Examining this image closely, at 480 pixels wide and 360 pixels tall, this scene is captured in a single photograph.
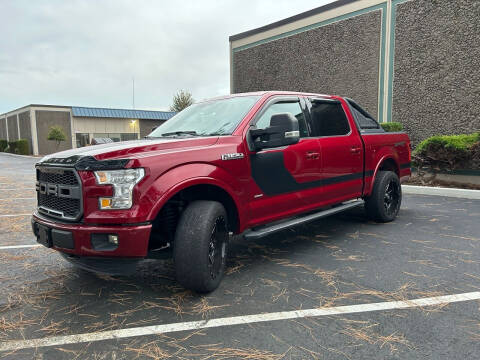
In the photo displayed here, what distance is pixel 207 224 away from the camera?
2.99 meters

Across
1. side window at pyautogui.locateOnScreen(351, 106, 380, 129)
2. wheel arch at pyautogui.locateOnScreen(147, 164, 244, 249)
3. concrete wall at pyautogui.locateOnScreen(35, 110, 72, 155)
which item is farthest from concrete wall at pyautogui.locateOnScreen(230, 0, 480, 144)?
concrete wall at pyautogui.locateOnScreen(35, 110, 72, 155)

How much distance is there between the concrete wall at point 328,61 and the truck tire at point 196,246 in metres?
11.9

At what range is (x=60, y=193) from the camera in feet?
9.69

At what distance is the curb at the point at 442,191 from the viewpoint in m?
8.14

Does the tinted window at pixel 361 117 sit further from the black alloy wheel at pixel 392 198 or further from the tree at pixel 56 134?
the tree at pixel 56 134

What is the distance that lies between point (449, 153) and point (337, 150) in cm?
582

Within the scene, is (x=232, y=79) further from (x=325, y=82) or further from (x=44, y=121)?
(x=44, y=121)

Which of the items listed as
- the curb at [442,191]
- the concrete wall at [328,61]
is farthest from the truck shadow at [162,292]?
the concrete wall at [328,61]

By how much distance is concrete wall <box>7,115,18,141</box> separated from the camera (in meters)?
46.7

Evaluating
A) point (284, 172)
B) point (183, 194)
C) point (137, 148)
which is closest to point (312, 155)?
point (284, 172)

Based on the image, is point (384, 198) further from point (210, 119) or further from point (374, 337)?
point (374, 337)

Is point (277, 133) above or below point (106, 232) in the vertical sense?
above

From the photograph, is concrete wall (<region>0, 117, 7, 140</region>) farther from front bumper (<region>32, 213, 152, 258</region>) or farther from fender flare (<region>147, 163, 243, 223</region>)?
fender flare (<region>147, 163, 243, 223</region>)

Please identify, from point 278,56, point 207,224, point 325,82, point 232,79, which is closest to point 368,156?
point 207,224
